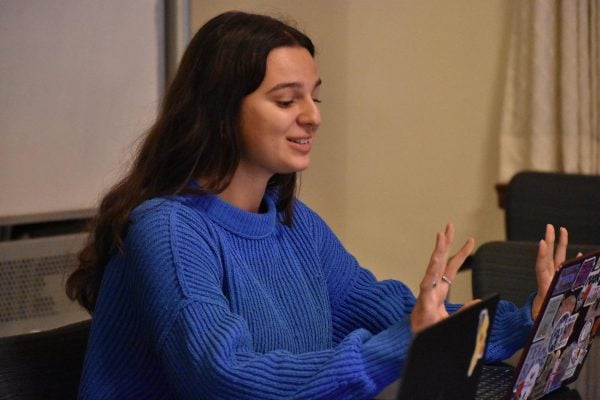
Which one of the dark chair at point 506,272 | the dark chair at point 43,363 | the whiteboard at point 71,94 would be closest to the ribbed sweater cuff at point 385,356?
the dark chair at point 43,363

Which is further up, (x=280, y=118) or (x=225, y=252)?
(x=280, y=118)

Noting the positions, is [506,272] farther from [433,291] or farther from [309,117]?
[433,291]

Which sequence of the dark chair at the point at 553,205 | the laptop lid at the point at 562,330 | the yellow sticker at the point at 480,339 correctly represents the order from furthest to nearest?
1. the dark chair at the point at 553,205
2. the laptop lid at the point at 562,330
3. the yellow sticker at the point at 480,339

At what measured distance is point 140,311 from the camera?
1.60m

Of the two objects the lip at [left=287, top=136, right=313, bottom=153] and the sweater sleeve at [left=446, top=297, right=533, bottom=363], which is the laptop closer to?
the sweater sleeve at [left=446, top=297, right=533, bottom=363]

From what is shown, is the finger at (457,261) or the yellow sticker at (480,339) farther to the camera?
the finger at (457,261)

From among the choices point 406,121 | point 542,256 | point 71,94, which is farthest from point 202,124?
point 406,121

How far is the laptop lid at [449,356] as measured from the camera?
100 centimetres

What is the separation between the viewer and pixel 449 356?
1.09 metres

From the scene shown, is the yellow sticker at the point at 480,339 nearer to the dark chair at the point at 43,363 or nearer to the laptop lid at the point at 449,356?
the laptop lid at the point at 449,356

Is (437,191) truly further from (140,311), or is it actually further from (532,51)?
(140,311)

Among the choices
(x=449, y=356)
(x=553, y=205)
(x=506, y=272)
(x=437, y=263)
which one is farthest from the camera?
(x=553, y=205)

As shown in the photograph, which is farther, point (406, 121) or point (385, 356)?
point (406, 121)

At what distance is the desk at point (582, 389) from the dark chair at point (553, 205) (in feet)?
4.74
